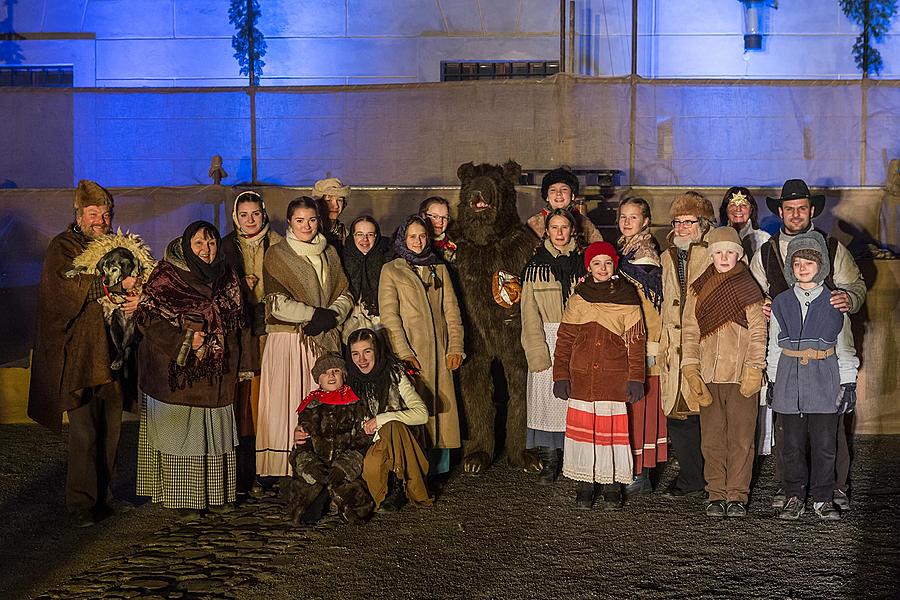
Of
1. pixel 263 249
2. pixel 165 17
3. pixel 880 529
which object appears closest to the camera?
pixel 880 529

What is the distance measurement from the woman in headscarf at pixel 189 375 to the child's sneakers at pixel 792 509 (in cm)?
311

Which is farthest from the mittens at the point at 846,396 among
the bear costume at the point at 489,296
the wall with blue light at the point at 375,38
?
the wall with blue light at the point at 375,38

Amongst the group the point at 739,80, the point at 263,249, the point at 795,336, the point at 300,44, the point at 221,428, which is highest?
the point at 300,44

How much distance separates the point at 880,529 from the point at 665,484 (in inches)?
54.9

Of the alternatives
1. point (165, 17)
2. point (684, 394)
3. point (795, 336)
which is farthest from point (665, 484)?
point (165, 17)

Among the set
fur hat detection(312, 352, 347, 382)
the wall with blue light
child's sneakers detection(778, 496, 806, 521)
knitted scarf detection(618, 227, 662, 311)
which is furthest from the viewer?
the wall with blue light

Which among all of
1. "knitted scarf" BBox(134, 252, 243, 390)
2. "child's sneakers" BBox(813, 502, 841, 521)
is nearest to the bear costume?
"knitted scarf" BBox(134, 252, 243, 390)

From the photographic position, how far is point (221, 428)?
6074 mm

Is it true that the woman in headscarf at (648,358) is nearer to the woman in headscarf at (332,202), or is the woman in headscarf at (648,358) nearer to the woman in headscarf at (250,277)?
the woman in headscarf at (332,202)

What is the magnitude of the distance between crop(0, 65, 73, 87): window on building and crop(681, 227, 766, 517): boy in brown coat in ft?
26.9

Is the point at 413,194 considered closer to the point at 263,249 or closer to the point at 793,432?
the point at 263,249

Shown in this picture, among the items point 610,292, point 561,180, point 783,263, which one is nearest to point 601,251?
point 610,292

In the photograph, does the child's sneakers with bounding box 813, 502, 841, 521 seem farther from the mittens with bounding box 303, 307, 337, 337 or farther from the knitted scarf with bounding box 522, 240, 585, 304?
the mittens with bounding box 303, 307, 337, 337

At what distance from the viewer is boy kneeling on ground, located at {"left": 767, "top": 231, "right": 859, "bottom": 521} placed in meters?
5.79
